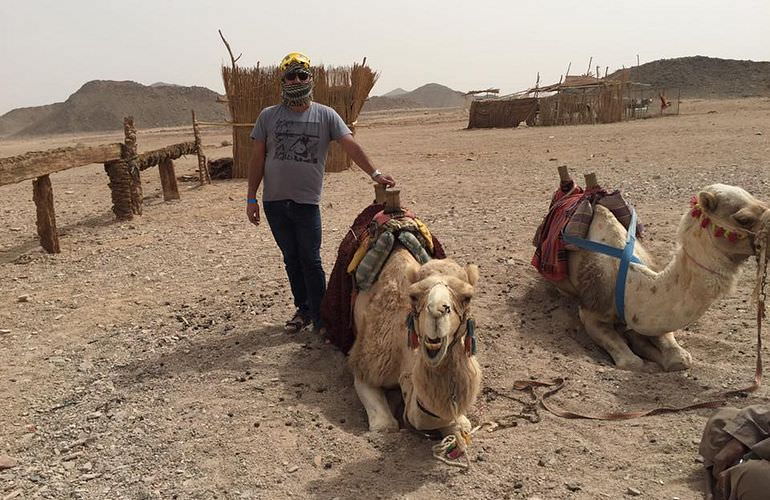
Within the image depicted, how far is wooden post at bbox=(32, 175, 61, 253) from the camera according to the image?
8.26 meters

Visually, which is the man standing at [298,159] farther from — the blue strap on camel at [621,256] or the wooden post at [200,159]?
the wooden post at [200,159]

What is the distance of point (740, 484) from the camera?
252 centimetres

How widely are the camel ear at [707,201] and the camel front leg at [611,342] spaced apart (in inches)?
47.2

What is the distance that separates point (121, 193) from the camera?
33.7 ft

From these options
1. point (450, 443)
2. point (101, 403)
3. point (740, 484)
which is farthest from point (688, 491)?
point (101, 403)

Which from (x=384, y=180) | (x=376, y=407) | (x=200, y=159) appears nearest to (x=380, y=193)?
(x=384, y=180)

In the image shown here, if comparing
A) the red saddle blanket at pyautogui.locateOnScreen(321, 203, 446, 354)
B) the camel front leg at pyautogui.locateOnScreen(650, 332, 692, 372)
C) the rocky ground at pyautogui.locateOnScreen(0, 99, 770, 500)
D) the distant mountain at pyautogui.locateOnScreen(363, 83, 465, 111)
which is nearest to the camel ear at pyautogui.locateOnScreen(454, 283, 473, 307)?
the rocky ground at pyautogui.locateOnScreen(0, 99, 770, 500)

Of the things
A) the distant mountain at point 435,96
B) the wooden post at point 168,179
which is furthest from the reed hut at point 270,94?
the distant mountain at point 435,96

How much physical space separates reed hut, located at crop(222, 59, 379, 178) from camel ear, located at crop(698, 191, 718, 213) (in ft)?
35.2

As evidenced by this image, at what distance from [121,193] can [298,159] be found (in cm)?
634

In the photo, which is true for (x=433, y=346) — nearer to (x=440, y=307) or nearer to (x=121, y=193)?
(x=440, y=307)

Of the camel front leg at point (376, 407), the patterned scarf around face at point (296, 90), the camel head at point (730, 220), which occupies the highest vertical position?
the patterned scarf around face at point (296, 90)

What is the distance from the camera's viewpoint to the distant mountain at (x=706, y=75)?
58.9m

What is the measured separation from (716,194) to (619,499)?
2.15 metres
